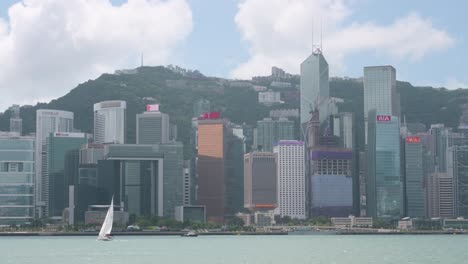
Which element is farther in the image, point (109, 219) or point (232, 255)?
point (109, 219)

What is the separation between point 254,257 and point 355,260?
1202 centimetres

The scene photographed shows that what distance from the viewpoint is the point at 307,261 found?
3782 inches

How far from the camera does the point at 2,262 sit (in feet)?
327

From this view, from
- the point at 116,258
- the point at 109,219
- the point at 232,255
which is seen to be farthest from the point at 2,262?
the point at 109,219

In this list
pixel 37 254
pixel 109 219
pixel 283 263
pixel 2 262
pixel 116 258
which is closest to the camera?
pixel 283 263

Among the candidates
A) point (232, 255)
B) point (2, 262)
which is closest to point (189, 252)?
point (232, 255)

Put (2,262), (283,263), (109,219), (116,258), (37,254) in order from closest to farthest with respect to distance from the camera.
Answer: (283,263), (2,262), (116,258), (37,254), (109,219)

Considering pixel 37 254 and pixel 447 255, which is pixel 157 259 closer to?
pixel 37 254

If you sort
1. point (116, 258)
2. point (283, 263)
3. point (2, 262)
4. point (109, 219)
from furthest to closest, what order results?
point (109, 219)
point (116, 258)
point (2, 262)
point (283, 263)

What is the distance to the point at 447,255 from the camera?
110 meters

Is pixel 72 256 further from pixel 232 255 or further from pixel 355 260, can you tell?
pixel 355 260

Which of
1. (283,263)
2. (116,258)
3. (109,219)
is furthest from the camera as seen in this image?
(109,219)

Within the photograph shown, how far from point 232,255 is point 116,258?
13063mm

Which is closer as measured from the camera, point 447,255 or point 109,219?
point 447,255
